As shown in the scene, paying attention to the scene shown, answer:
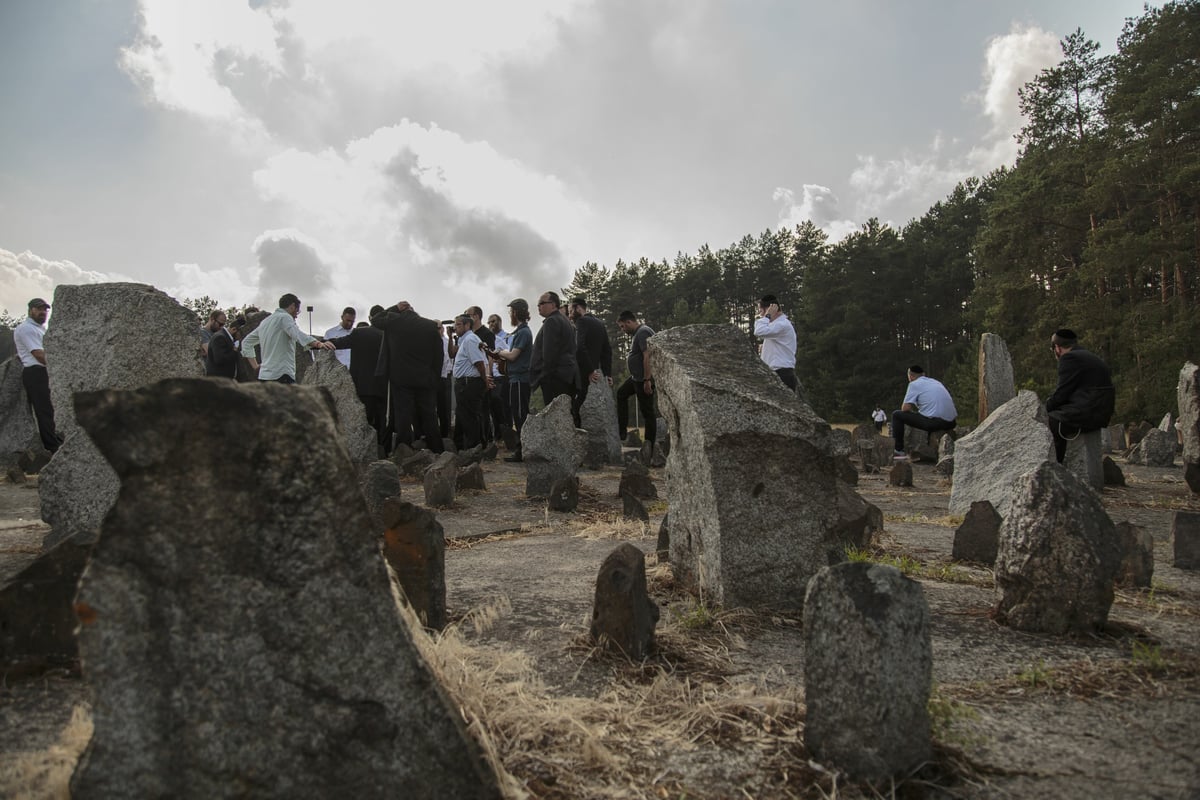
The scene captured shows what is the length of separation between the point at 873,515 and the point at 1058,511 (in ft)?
6.73

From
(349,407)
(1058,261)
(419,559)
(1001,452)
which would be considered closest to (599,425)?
(349,407)

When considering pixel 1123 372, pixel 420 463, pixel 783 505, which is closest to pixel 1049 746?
pixel 783 505

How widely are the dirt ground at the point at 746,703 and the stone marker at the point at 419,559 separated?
0.51 feet

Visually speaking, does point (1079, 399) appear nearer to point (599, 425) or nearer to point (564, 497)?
point (564, 497)

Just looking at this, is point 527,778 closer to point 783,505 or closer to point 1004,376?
point 783,505

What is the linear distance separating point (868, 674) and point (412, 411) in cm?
982

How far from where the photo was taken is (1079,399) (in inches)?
307

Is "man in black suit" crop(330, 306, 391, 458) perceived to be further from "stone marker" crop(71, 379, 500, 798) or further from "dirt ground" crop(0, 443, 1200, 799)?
"stone marker" crop(71, 379, 500, 798)

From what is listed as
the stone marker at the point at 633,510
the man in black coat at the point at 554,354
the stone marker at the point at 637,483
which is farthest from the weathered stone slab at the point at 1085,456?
the man in black coat at the point at 554,354

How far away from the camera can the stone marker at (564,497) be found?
279 inches

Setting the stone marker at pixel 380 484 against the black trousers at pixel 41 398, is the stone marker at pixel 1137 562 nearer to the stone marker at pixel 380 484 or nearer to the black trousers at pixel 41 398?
the stone marker at pixel 380 484

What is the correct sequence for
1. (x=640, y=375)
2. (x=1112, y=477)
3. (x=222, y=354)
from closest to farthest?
(x=1112, y=477) < (x=222, y=354) < (x=640, y=375)

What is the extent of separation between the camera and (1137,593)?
3883mm

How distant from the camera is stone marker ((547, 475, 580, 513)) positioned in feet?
23.2
